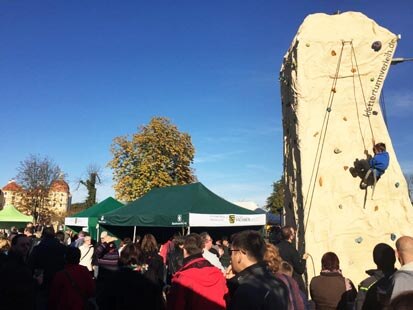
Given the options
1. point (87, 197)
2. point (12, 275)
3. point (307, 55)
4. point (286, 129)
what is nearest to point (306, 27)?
point (307, 55)

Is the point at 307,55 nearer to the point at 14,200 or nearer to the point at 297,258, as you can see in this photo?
the point at 297,258

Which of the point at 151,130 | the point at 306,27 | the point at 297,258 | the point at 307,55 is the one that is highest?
the point at 151,130

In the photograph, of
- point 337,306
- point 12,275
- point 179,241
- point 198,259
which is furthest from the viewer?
point 179,241

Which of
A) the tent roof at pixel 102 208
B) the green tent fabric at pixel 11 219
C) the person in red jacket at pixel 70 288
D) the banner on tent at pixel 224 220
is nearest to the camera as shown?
the person in red jacket at pixel 70 288

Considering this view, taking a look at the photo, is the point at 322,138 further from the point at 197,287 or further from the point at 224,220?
the point at 197,287

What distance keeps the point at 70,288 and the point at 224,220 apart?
8098mm

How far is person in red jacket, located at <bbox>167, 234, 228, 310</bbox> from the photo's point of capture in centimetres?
311

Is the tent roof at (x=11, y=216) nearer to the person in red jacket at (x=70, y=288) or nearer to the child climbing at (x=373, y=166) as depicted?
the person in red jacket at (x=70, y=288)

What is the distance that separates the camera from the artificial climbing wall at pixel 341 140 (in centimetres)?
738

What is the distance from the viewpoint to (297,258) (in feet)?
18.1

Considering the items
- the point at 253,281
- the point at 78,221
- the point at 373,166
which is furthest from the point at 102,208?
the point at 253,281

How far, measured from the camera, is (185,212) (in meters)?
11.4

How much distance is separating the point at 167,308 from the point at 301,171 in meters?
5.06

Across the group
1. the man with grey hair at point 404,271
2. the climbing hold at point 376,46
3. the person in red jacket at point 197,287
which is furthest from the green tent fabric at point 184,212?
the man with grey hair at point 404,271
